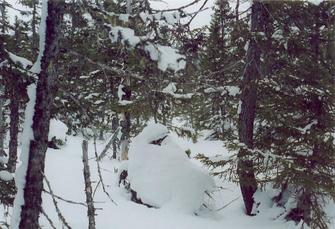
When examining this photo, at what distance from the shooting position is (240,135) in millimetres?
11539

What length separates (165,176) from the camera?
1230cm

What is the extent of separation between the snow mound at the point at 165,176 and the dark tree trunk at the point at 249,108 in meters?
1.30

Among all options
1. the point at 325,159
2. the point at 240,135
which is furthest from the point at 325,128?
the point at 240,135

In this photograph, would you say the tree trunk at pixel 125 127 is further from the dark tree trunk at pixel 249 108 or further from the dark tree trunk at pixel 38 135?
the dark tree trunk at pixel 38 135

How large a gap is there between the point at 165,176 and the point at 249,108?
10.6ft

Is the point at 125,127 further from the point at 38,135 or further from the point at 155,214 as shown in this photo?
the point at 38,135

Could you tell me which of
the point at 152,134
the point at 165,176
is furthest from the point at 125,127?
the point at 165,176

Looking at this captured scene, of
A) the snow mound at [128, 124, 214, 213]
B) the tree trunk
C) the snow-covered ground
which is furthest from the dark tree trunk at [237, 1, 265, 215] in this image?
the tree trunk

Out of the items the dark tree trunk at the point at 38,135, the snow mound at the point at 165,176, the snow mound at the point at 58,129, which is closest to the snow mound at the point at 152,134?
the snow mound at the point at 165,176

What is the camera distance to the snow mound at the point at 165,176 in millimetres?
11812

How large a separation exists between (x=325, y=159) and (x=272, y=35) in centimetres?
361

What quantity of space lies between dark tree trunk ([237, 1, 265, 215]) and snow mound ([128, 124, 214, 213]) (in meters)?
1.30

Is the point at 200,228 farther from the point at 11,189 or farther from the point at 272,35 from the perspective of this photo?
the point at 11,189

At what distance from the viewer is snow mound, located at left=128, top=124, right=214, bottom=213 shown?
11812 mm
